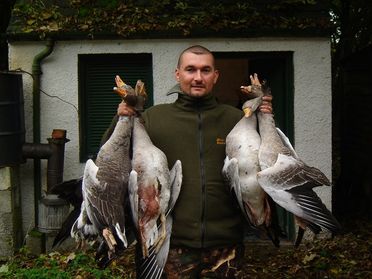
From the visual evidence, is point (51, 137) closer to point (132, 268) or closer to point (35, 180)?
point (35, 180)

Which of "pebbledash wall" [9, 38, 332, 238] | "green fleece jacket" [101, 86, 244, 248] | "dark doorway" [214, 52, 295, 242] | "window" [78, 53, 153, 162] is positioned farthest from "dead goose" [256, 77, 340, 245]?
"window" [78, 53, 153, 162]

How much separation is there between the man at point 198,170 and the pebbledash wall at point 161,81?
3785mm

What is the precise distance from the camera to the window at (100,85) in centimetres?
753

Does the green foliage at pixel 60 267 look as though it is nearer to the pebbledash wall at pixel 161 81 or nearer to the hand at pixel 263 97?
the pebbledash wall at pixel 161 81

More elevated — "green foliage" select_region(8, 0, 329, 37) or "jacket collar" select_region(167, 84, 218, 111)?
"green foliage" select_region(8, 0, 329, 37)

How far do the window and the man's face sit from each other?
4063mm

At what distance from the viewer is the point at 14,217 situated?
7242 millimetres

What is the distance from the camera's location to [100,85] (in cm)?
758

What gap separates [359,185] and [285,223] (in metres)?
2.22

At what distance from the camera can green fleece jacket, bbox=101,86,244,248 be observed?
349 cm

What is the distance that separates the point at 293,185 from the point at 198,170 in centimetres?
62

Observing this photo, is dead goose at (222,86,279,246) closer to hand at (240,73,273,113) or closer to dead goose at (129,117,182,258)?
hand at (240,73,273,113)

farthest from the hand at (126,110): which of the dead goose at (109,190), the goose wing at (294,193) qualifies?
the goose wing at (294,193)

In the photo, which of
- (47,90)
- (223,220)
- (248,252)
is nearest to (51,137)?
(47,90)
